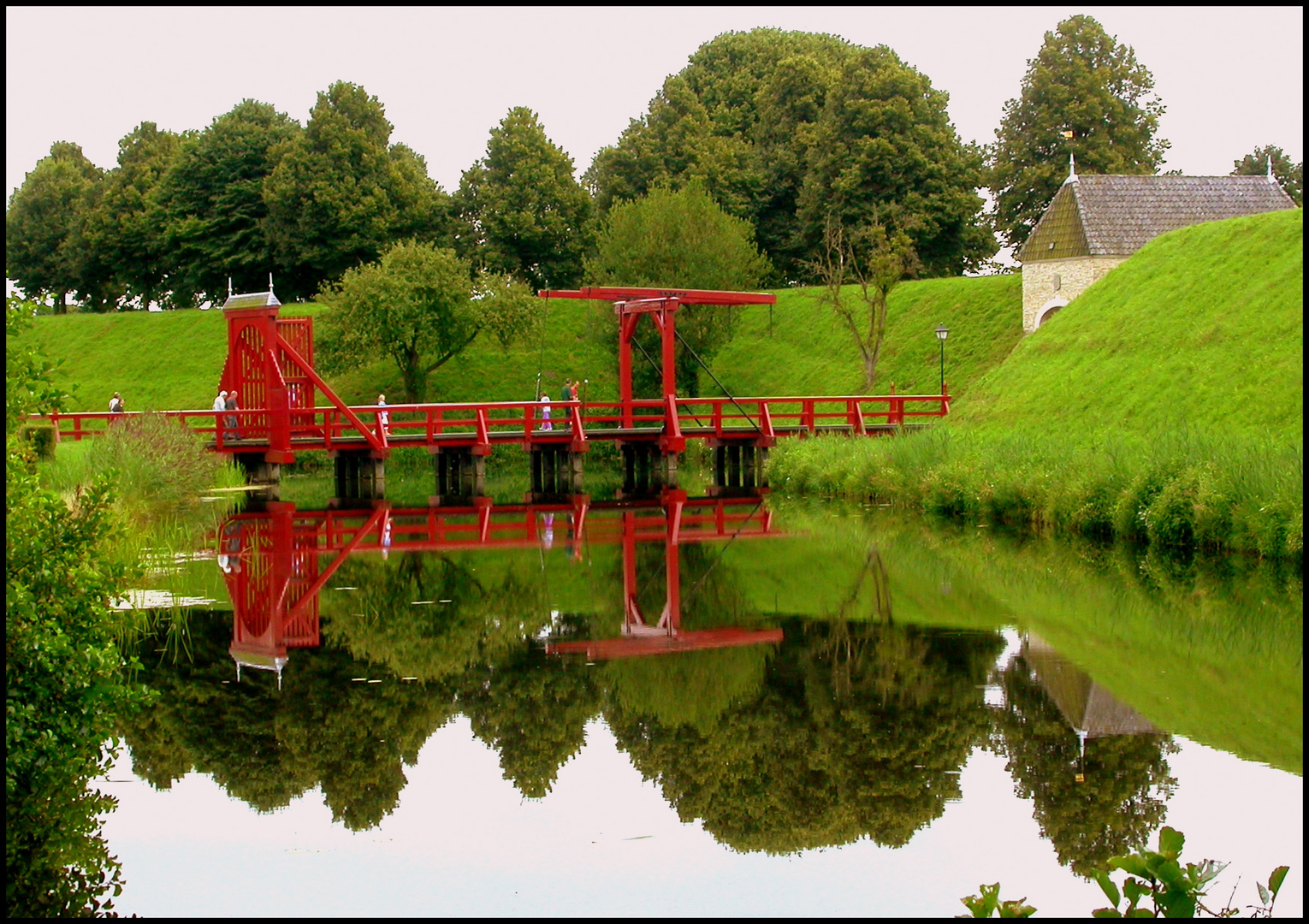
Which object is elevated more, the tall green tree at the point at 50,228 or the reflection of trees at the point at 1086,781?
the tall green tree at the point at 50,228

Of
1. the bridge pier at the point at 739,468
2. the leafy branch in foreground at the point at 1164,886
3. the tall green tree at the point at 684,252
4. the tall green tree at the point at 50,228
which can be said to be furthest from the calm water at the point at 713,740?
the tall green tree at the point at 50,228

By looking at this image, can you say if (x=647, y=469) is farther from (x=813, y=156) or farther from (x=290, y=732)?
(x=290, y=732)

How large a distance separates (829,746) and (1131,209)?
3256 centimetres

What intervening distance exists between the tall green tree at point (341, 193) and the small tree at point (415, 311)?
6.81 metres

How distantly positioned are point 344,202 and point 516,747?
42853 millimetres

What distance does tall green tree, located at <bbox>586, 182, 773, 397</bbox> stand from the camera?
40375mm

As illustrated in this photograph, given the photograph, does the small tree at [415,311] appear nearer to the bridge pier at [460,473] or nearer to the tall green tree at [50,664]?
the bridge pier at [460,473]

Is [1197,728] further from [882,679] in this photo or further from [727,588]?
[727,588]

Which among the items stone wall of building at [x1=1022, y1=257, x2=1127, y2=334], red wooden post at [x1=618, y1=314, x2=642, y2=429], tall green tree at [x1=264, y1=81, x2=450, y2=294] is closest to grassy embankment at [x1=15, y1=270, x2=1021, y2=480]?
stone wall of building at [x1=1022, y1=257, x2=1127, y2=334]

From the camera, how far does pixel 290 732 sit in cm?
844

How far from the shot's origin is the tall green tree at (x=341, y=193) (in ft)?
160

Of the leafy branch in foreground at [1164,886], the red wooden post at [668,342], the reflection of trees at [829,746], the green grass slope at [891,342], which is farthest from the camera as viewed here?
the green grass slope at [891,342]

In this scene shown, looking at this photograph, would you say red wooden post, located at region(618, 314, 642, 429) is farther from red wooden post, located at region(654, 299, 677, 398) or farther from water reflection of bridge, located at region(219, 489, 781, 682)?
water reflection of bridge, located at region(219, 489, 781, 682)

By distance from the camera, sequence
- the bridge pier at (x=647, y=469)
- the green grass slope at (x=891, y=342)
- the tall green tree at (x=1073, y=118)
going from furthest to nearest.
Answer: the tall green tree at (x=1073, y=118) → the green grass slope at (x=891, y=342) → the bridge pier at (x=647, y=469)
